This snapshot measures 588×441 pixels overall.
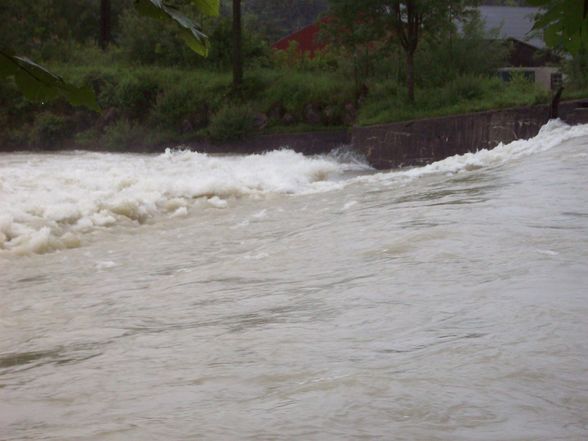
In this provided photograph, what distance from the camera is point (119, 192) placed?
1432 centimetres

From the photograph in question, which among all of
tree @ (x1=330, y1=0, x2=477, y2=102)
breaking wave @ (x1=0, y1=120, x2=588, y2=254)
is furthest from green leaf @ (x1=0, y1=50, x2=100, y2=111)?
tree @ (x1=330, y1=0, x2=477, y2=102)

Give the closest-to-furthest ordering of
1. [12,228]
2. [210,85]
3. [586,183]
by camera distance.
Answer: [586,183] → [12,228] → [210,85]

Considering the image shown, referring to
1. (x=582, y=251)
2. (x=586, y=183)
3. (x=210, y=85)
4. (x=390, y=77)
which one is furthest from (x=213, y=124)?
(x=582, y=251)

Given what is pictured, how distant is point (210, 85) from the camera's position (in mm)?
30109

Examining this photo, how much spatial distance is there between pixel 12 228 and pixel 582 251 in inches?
277

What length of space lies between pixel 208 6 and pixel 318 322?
3624 mm

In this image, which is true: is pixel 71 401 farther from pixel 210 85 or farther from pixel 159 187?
pixel 210 85

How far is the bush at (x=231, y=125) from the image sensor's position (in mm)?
27453

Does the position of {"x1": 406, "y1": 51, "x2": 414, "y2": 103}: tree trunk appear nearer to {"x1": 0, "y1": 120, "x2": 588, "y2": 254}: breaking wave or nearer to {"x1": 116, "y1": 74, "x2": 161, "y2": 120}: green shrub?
{"x1": 0, "y1": 120, "x2": 588, "y2": 254}: breaking wave

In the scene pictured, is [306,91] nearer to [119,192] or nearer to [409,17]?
[409,17]

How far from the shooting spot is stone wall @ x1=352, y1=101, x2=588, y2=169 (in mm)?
18578

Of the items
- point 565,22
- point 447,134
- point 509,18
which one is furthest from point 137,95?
point 565,22

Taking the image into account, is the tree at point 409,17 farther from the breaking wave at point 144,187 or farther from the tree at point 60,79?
the tree at point 60,79

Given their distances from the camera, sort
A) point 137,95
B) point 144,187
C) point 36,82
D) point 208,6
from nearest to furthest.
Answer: point 208,6 → point 36,82 → point 144,187 → point 137,95
